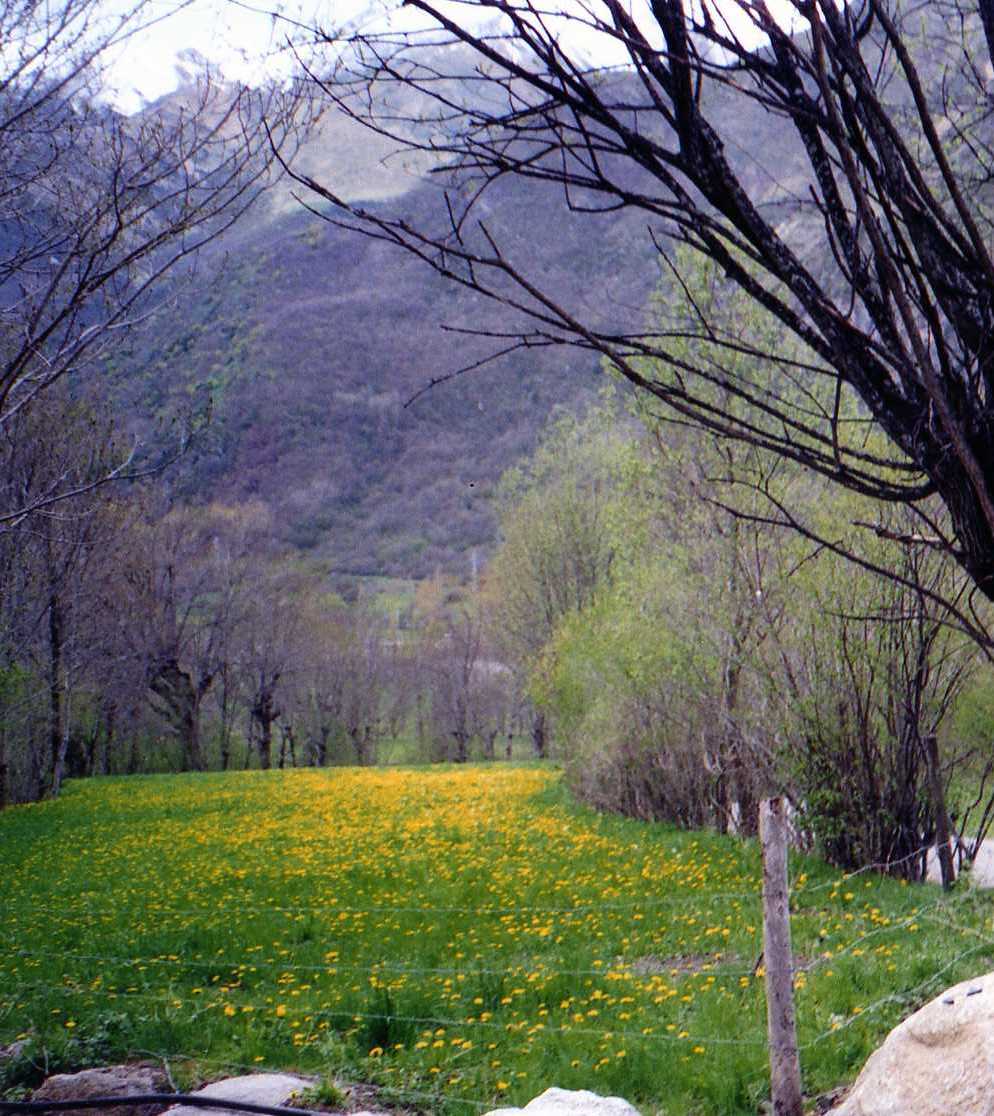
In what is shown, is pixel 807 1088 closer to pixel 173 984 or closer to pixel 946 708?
pixel 173 984

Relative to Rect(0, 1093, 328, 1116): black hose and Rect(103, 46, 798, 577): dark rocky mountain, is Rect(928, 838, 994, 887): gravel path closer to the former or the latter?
Rect(0, 1093, 328, 1116): black hose

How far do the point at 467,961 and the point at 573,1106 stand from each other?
13.4 ft

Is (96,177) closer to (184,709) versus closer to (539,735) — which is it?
(184,709)

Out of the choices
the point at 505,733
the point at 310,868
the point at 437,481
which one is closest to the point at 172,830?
the point at 310,868

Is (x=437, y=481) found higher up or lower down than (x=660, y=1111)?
higher up

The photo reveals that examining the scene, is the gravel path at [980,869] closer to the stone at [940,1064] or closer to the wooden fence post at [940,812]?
the wooden fence post at [940,812]

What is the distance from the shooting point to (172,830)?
1733 centimetres

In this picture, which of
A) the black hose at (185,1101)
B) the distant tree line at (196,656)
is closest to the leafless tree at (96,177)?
the black hose at (185,1101)

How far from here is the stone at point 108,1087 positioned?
5.28m

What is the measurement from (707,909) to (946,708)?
127 inches

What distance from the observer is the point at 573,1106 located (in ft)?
12.7

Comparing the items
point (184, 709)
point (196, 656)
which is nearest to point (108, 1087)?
point (196, 656)

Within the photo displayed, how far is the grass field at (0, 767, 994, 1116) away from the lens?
5617mm

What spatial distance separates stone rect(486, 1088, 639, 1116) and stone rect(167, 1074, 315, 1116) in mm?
1560
